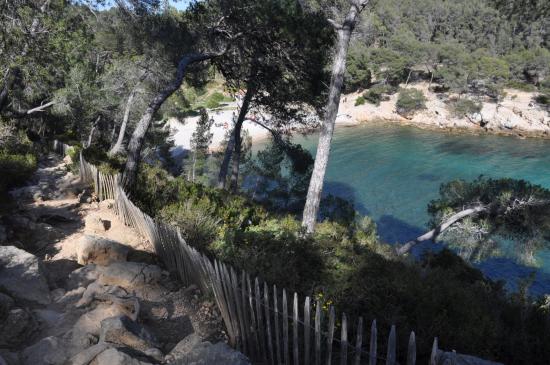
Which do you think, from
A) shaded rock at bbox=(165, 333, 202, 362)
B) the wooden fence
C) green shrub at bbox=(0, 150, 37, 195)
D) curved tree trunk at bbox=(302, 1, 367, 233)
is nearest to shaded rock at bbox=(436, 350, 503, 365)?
the wooden fence

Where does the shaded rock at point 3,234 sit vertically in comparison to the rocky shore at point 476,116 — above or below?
below

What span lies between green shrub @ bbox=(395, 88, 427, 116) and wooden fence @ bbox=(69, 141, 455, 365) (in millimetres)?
63943

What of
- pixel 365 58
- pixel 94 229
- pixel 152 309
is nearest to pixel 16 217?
pixel 94 229

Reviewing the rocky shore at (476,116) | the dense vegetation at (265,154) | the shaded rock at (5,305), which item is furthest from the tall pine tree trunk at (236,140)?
the rocky shore at (476,116)

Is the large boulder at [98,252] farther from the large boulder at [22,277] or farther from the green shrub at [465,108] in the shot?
the green shrub at [465,108]

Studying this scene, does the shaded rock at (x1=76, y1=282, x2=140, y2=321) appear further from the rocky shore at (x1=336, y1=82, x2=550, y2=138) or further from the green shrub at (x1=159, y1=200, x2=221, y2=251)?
the rocky shore at (x1=336, y1=82, x2=550, y2=138)

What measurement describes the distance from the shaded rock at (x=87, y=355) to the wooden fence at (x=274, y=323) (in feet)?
5.19

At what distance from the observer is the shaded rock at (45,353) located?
4.12 meters

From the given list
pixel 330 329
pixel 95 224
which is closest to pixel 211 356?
pixel 330 329

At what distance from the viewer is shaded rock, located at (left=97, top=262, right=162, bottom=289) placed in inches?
257

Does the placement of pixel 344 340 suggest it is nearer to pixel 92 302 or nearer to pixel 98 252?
pixel 92 302

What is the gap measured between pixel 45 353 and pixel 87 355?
537 mm

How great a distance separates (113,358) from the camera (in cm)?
397

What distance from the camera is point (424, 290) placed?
608cm
